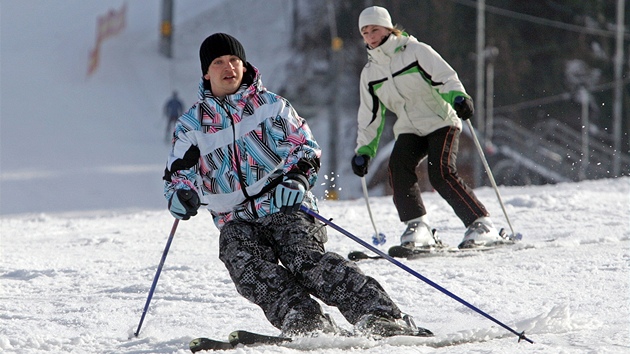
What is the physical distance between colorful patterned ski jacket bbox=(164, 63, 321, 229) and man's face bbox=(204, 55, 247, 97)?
29 mm

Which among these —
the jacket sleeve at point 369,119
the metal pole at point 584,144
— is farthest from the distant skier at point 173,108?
the jacket sleeve at point 369,119

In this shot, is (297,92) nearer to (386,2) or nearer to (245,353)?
(386,2)

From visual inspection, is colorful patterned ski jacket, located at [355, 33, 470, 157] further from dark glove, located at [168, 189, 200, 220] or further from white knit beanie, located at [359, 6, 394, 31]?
dark glove, located at [168, 189, 200, 220]

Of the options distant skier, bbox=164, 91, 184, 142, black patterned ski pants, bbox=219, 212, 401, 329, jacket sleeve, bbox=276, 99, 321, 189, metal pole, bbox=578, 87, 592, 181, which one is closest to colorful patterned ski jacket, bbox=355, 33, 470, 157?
jacket sleeve, bbox=276, 99, 321, 189

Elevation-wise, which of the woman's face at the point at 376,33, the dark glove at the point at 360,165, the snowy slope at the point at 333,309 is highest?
the woman's face at the point at 376,33

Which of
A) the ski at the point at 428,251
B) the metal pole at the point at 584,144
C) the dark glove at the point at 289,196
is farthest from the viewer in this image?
the metal pole at the point at 584,144

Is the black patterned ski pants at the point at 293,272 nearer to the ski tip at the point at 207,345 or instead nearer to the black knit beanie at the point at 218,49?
the ski tip at the point at 207,345

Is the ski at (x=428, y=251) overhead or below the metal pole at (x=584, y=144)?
below

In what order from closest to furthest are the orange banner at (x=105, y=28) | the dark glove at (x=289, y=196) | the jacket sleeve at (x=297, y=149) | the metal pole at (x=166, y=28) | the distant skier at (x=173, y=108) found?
the dark glove at (x=289, y=196) < the jacket sleeve at (x=297, y=149) < the distant skier at (x=173, y=108) < the metal pole at (x=166, y=28) < the orange banner at (x=105, y=28)

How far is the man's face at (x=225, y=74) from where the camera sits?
12.1 feet

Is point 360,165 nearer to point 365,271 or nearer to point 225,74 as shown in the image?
point 365,271

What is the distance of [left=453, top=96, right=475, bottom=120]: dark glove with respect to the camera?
5488 mm

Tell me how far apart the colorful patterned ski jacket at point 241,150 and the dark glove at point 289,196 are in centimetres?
12

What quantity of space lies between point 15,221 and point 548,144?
1686cm
